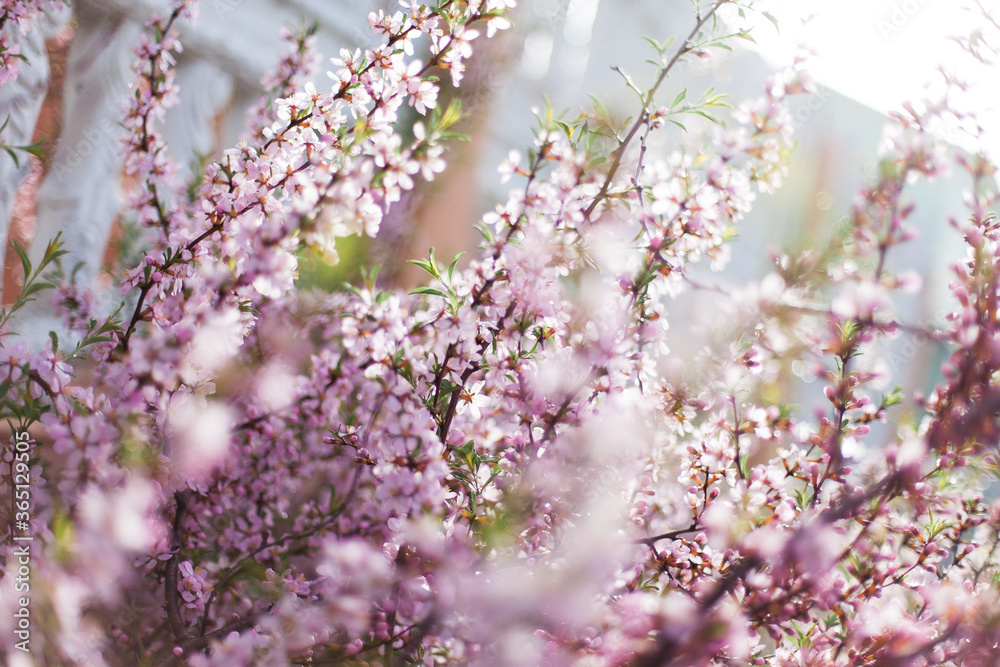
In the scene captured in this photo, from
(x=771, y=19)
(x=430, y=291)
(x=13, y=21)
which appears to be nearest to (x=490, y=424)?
(x=430, y=291)

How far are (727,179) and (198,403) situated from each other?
1012 millimetres

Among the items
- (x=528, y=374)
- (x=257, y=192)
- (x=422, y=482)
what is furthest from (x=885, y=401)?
(x=257, y=192)

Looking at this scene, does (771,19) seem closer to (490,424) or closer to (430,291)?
(430,291)

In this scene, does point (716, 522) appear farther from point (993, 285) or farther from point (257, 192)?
point (257, 192)

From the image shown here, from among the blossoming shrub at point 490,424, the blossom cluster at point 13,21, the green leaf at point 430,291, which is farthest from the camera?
the blossom cluster at point 13,21

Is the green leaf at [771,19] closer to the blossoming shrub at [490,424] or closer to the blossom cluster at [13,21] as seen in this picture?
the blossoming shrub at [490,424]

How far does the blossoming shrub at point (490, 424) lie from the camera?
2.49ft

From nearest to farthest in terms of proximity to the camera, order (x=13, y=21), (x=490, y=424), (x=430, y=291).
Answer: (x=430, y=291)
(x=490, y=424)
(x=13, y=21)

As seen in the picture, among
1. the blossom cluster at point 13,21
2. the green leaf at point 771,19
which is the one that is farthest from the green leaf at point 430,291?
the blossom cluster at point 13,21

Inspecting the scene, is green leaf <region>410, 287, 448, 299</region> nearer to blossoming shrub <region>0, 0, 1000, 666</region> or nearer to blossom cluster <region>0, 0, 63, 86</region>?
blossoming shrub <region>0, 0, 1000, 666</region>

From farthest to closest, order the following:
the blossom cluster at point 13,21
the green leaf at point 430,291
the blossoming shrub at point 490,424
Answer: the blossom cluster at point 13,21
the green leaf at point 430,291
the blossoming shrub at point 490,424

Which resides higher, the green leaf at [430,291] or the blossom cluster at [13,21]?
the blossom cluster at [13,21]

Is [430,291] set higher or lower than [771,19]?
lower

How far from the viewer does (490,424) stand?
1.17 m
